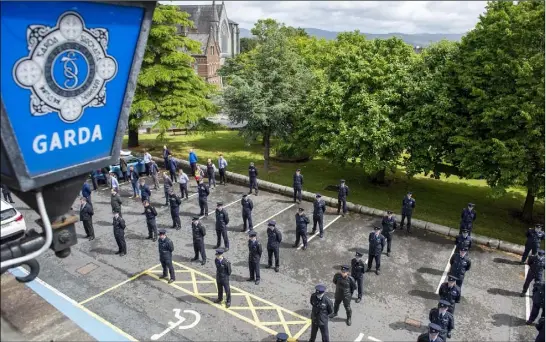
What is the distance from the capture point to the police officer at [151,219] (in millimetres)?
13586

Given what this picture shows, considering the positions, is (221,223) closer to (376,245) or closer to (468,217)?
(376,245)

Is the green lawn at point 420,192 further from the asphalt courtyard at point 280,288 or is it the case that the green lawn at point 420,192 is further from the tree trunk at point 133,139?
the asphalt courtyard at point 280,288

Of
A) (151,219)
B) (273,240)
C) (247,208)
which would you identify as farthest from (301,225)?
(151,219)

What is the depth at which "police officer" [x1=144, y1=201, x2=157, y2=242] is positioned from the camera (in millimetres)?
13586

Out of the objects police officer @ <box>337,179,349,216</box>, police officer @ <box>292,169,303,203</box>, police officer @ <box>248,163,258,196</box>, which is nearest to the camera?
police officer @ <box>337,179,349,216</box>

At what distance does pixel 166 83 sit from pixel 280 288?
16.7 metres

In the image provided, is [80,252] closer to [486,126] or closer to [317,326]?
[317,326]

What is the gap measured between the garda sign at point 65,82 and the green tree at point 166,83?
65.4 feet

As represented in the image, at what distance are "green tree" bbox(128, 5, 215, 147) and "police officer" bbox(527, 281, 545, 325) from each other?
18.1 m

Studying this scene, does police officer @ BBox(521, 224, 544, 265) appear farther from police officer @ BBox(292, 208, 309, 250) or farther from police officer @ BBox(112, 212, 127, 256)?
police officer @ BBox(112, 212, 127, 256)

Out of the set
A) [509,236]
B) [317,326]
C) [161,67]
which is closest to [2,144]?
[317,326]

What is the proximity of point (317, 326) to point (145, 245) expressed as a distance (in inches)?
282

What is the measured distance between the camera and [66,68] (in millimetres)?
3057

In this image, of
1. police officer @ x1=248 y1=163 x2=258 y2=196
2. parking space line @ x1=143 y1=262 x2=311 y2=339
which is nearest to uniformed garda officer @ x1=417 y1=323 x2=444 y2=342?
parking space line @ x1=143 y1=262 x2=311 y2=339
